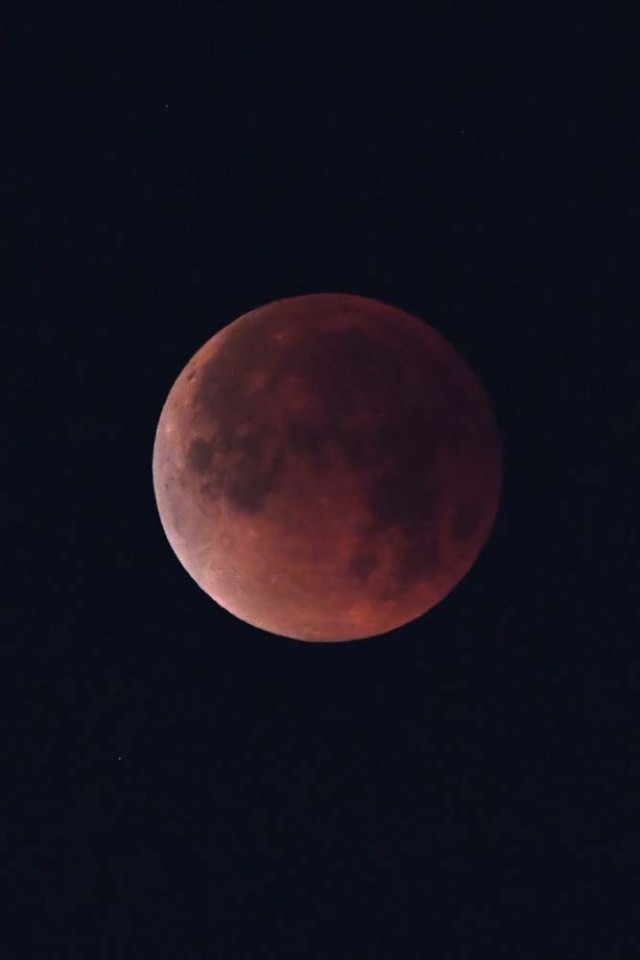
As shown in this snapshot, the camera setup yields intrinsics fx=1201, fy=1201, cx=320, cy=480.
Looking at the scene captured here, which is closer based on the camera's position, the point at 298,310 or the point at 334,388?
the point at 334,388

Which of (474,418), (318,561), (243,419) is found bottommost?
(318,561)

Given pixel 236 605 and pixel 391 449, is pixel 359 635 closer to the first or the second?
pixel 236 605

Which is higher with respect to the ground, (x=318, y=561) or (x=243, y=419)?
(x=243, y=419)

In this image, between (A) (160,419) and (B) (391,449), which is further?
(A) (160,419)

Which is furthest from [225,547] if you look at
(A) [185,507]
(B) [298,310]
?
(B) [298,310]

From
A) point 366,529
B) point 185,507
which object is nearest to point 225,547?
point 185,507

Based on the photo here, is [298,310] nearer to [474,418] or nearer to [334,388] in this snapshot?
[334,388]
